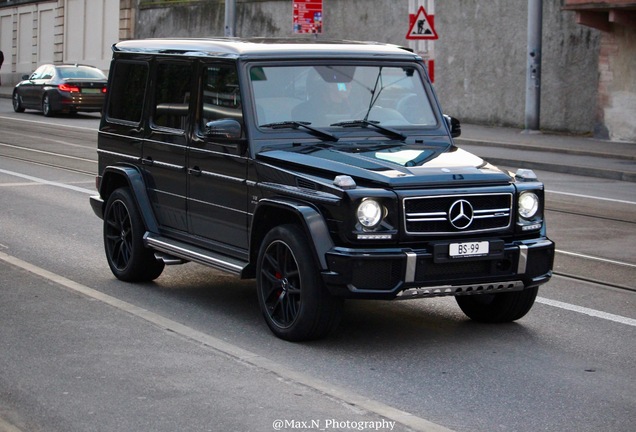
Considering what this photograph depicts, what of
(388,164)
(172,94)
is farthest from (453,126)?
(172,94)

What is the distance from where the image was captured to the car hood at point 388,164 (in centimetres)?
736

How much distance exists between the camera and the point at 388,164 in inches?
299

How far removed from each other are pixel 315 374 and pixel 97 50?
158ft

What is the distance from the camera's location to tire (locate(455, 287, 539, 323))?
8117 mm

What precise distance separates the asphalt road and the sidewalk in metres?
10.4

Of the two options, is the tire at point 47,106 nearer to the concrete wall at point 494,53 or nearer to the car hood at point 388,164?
the concrete wall at point 494,53

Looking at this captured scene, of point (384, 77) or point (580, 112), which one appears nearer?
point (384, 77)

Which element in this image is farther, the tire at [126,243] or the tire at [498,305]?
the tire at [126,243]

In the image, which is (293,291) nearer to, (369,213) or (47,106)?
(369,213)

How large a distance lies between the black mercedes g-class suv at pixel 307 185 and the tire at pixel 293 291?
10mm

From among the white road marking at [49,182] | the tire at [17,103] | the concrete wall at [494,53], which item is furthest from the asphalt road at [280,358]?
the tire at [17,103]

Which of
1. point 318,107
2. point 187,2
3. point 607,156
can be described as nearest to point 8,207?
point 318,107

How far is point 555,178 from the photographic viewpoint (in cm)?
2038

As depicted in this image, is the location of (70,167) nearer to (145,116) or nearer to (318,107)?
(145,116)
